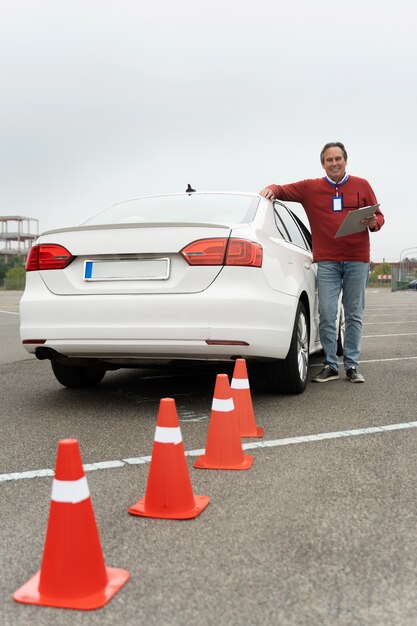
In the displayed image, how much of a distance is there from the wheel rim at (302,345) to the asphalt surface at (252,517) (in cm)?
25

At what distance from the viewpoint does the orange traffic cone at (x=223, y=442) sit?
3520 millimetres

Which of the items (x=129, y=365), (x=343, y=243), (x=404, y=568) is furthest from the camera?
(x=343, y=243)

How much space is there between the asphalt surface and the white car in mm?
473

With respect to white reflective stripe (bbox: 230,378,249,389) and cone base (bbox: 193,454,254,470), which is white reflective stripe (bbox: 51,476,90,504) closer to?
cone base (bbox: 193,454,254,470)

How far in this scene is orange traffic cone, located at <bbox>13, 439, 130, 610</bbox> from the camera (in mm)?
2113

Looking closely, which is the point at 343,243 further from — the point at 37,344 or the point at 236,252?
the point at 37,344

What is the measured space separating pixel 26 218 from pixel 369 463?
18751 centimetres

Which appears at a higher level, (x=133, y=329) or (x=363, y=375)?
(x=133, y=329)

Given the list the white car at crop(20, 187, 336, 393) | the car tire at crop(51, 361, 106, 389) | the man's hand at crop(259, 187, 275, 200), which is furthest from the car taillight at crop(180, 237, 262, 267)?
the car tire at crop(51, 361, 106, 389)

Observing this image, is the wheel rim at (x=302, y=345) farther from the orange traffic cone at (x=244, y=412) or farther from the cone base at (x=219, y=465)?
the cone base at (x=219, y=465)

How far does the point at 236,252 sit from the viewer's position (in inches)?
180

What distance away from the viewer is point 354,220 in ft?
19.4

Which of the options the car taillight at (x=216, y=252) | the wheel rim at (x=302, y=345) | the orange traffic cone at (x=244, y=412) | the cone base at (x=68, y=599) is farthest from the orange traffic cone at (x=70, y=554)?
the wheel rim at (x=302, y=345)

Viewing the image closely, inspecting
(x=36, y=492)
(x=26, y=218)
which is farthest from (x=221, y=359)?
(x=26, y=218)
